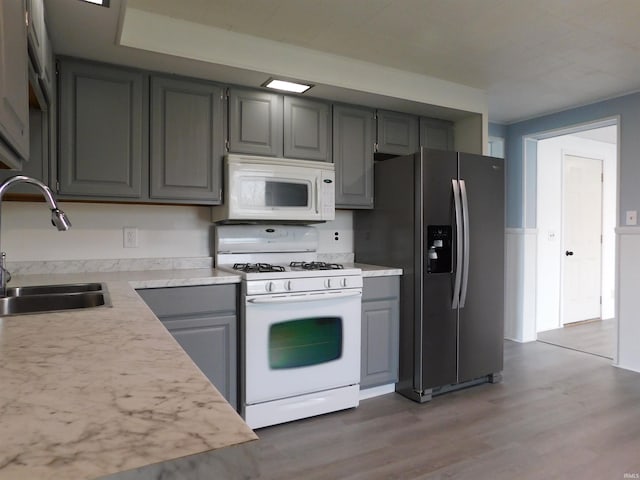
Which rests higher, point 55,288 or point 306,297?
point 55,288

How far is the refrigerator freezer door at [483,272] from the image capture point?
9.81 feet

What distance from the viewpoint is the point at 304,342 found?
2.57 metres

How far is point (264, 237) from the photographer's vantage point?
9.86 ft

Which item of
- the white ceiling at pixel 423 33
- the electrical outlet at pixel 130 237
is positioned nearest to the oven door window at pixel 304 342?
the electrical outlet at pixel 130 237

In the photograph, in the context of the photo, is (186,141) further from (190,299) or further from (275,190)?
→ (190,299)

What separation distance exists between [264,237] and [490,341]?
6.01 ft

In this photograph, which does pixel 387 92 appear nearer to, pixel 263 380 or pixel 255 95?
pixel 255 95

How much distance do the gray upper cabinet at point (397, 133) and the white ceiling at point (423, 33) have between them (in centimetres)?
16

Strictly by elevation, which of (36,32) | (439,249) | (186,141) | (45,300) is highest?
(36,32)

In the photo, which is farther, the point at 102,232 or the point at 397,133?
the point at 397,133

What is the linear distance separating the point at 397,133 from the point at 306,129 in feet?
2.63

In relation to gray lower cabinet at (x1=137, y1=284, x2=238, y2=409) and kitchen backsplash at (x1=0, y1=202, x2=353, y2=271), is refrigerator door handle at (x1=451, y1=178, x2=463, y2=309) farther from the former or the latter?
kitchen backsplash at (x1=0, y1=202, x2=353, y2=271)

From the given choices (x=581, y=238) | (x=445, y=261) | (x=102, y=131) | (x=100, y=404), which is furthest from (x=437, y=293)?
(x=581, y=238)

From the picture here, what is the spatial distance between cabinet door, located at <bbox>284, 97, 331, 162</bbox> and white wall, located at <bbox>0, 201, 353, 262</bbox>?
0.75 metres
